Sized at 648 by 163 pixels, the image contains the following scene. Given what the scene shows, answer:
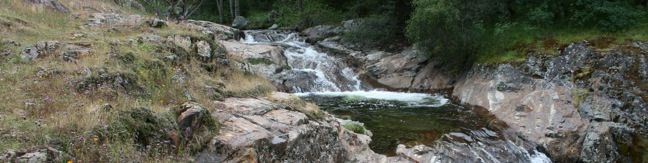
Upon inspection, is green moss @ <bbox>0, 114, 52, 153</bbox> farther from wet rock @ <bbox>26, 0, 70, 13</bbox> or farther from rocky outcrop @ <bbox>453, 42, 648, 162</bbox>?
rocky outcrop @ <bbox>453, 42, 648, 162</bbox>

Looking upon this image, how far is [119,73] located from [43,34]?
3233mm

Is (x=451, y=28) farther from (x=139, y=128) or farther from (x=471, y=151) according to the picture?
(x=139, y=128)

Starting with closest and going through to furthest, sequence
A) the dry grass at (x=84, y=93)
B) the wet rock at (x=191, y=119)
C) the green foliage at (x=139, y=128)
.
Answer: the dry grass at (x=84, y=93) < the green foliage at (x=139, y=128) < the wet rock at (x=191, y=119)

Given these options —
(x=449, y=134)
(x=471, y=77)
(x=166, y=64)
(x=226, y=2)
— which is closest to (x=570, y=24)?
(x=471, y=77)

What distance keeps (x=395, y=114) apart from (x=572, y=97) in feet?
14.5

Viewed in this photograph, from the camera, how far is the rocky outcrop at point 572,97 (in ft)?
38.4

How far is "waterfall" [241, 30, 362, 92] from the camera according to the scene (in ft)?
59.6

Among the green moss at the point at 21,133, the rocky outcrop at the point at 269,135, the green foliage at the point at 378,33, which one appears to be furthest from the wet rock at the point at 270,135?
the green foliage at the point at 378,33

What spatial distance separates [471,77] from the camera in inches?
646

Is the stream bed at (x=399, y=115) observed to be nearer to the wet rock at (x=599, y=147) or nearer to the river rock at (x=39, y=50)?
the wet rock at (x=599, y=147)

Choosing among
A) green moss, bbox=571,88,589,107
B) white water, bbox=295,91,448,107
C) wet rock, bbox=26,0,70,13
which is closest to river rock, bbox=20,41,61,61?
wet rock, bbox=26,0,70,13

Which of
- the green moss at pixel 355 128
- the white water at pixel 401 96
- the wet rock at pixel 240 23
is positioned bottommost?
the white water at pixel 401 96

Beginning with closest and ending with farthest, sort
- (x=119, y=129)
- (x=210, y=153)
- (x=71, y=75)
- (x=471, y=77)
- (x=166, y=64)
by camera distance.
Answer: (x=119, y=129), (x=210, y=153), (x=71, y=75), (x=166, y=64), (x=471, y=77)

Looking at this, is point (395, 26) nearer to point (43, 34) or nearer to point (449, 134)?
point (449, 134)
